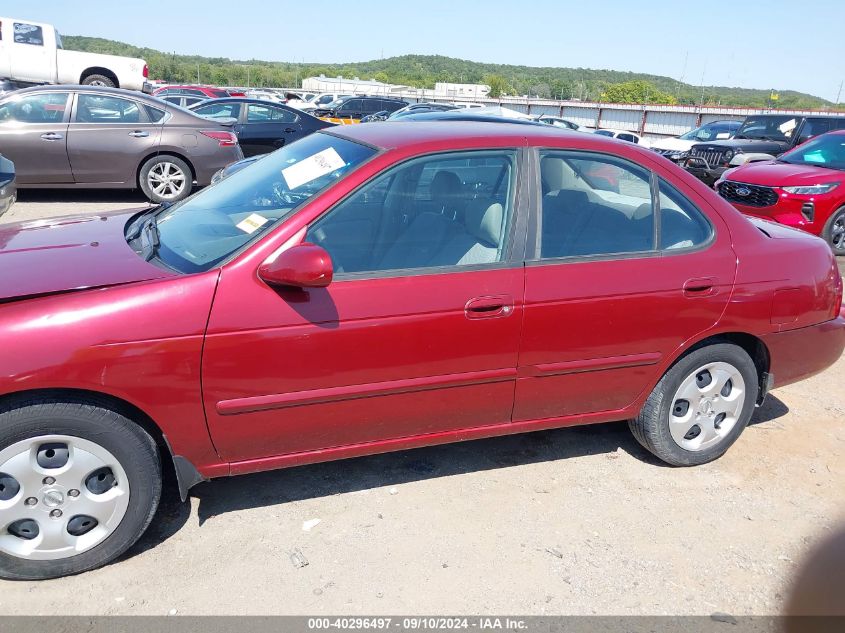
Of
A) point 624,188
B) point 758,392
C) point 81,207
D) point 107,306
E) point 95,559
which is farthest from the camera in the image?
point 81,207

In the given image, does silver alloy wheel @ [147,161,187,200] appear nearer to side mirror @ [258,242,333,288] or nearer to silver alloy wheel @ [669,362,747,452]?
side mirror @ [258,242,333,288]

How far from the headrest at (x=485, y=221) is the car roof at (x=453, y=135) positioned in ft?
0.98

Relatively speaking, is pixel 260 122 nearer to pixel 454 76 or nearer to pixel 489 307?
pixel 489 307

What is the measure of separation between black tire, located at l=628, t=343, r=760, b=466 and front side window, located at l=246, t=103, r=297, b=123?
10.7 meters

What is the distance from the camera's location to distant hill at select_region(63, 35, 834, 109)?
86.5m

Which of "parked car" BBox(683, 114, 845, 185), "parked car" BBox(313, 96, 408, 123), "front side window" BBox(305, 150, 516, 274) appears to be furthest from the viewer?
"parked car" BBox(313, 96, 408, 123)

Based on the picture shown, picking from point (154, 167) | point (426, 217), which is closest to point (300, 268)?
point (426, 217)

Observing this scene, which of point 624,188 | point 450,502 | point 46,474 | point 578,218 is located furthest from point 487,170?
point 46,474

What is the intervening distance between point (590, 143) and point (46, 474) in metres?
2.81

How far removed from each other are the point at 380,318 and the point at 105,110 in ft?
27.0

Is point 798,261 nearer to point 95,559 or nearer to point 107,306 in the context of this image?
point 107,306

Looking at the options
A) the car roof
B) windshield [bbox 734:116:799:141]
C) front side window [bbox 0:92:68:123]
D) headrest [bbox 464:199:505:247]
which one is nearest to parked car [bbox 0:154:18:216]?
front side window [bbox 0:92:68:123]

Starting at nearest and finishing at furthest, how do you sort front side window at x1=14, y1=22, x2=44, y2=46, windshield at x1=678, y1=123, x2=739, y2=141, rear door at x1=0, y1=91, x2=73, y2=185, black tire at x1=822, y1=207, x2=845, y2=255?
rear door at x1=0, y1=91, x2=73, y2=185
black tire at x1=822, y1=207, x2=845, y2=255
front side window at x1=14, y1=22, x2=44, y2=46
windshield at x1=678, y1=123, x2=739, y2=141

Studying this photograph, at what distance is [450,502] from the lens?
11.5 feet
